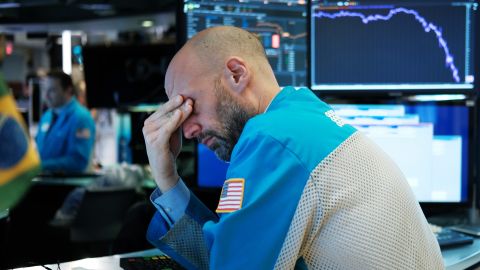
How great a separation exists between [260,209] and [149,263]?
2.25 ft

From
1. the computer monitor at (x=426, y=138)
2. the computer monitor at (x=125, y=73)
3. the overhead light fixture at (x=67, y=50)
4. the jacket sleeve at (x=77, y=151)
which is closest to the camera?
the computer monitor at (x=426, y=138)

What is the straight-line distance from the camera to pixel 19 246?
4422 millimetres

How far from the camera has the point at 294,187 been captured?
1009mm

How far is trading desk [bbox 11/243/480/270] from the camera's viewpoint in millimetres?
1619

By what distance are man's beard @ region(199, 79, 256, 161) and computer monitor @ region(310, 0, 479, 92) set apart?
115 centimetres

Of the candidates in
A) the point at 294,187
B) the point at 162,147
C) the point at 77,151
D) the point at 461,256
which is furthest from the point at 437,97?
→ the point at 77,151

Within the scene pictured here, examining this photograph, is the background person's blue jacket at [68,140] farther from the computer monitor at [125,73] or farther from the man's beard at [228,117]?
the man's beard at [228,117]

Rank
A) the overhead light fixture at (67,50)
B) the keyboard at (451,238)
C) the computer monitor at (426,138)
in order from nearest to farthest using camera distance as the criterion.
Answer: the keyboard at (451,238), the computer monitor at (426,138), the overhead light fixture at (67,50)

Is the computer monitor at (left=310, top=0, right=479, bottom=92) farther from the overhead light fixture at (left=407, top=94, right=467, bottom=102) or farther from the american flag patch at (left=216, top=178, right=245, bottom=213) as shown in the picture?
the american flag patch at (left=216, top=178, right=245, bottom=213)

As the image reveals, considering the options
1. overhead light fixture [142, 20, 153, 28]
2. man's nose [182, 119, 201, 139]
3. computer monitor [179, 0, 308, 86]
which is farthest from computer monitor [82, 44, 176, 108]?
overhead light fixture [142, 20, 153, 28]

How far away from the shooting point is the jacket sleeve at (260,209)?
3.31 feet

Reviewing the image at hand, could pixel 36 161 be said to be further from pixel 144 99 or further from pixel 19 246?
pixel 19 246

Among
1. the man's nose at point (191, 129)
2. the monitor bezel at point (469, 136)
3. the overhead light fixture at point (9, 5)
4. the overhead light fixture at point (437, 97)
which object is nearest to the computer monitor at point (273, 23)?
the monitor bezel at point (469, 136)

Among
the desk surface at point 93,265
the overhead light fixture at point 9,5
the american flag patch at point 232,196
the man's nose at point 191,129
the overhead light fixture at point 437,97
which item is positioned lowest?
the desk surface at point 93,265
